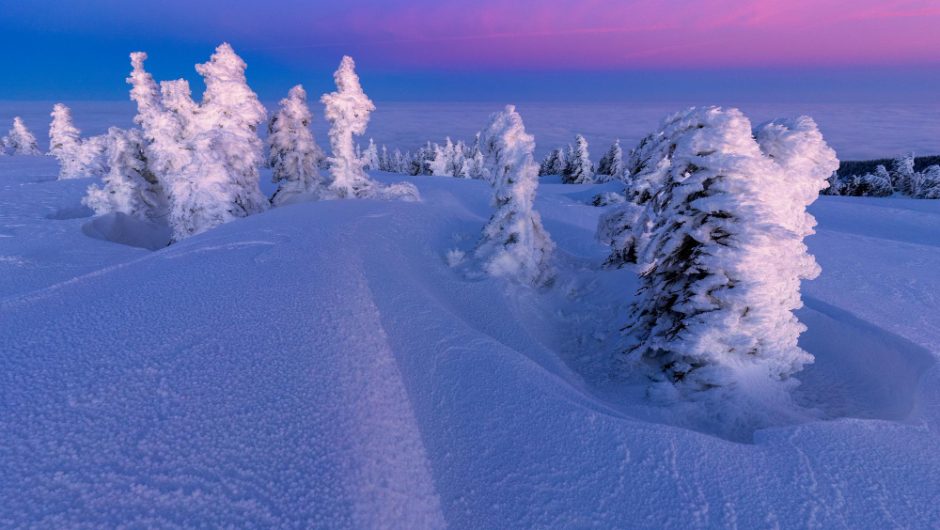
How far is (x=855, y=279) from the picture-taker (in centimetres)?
919

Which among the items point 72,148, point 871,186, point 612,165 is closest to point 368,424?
point 72,148

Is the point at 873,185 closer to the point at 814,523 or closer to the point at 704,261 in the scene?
the point at 704,261

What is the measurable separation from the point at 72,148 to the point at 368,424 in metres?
45.0

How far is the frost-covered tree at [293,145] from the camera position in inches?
1136

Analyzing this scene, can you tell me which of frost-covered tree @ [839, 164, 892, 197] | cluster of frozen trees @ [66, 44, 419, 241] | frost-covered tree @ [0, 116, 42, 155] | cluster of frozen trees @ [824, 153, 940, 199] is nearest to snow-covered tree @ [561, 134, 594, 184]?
cluster of frozen trees @ [824, 153, 940, 199]

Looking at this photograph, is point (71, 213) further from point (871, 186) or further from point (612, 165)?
point (871, 186)

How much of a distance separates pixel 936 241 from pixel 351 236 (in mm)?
19678

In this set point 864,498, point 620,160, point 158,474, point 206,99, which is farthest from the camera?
point 620,160

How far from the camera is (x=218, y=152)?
18422 millimetres

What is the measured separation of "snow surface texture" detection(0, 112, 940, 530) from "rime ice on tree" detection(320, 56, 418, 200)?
58.4 feet

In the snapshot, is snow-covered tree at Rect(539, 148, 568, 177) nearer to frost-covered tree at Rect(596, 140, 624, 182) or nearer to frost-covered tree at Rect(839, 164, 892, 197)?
frost-covered tree at Rect(596, 140, 624, 182)

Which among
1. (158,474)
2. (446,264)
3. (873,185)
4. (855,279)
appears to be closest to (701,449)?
(158,474)

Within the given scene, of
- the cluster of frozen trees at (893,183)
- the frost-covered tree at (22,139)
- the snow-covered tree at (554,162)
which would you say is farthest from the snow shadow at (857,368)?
the frost-covered tree at (22,139)

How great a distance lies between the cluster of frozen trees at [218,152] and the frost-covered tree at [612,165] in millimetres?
48434
